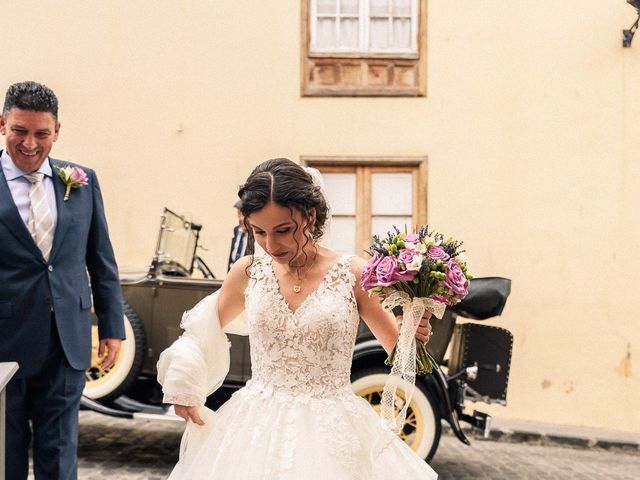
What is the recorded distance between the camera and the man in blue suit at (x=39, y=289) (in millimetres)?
3133

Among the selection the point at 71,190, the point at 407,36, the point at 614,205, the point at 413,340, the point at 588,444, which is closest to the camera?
the point at 413,340

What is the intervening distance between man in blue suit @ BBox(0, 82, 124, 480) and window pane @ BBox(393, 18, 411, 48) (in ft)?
20.7

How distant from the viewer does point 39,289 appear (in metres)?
3.20

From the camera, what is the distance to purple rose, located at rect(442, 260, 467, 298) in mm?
2512

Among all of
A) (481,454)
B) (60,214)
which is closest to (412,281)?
(60,214)

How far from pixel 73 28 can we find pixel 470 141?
4.55 meters

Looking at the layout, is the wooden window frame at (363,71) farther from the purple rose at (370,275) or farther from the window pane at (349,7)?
the purple rose at (370,275)

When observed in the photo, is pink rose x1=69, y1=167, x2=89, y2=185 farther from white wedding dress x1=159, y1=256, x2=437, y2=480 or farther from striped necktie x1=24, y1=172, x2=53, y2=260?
white wedding dress x1=159, y1=256, x2=437, y2=480

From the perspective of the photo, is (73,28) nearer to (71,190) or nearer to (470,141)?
(470,141)

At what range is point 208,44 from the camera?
8969 mm

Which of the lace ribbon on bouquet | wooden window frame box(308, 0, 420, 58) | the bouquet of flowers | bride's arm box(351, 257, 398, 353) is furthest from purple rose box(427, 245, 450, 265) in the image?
wooden window frame box(308, 0, 420, 58)

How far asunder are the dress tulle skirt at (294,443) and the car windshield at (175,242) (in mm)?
3710

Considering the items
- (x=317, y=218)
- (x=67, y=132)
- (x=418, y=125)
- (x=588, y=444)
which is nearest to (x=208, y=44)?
(x=67, y=132)

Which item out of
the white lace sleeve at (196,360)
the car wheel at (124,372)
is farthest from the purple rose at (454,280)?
the car wheel at (124,372)
